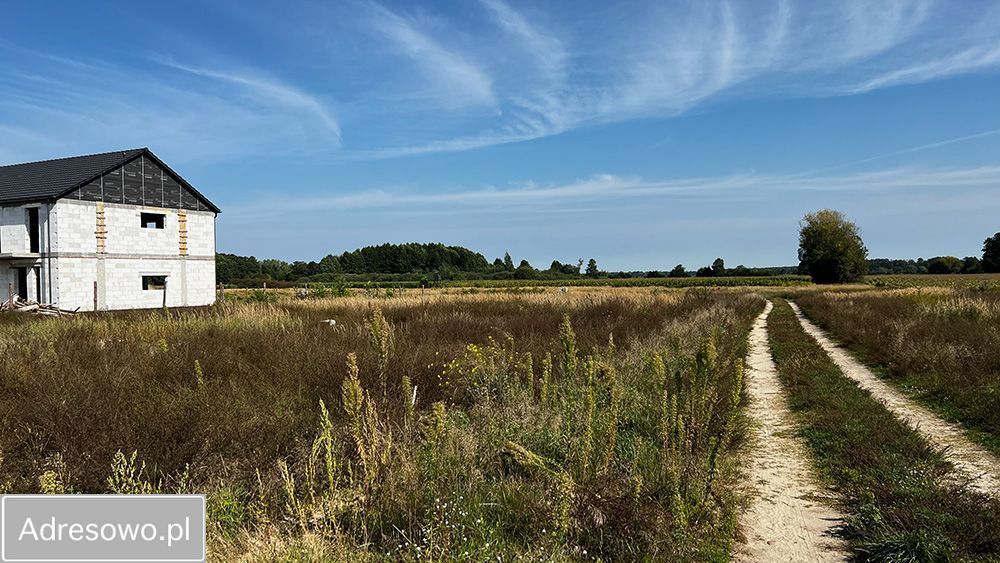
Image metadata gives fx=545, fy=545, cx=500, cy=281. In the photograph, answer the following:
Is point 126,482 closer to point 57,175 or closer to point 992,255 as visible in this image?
point 57,175

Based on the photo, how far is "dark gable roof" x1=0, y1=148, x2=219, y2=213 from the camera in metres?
26.7

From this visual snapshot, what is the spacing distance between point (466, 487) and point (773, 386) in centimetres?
784

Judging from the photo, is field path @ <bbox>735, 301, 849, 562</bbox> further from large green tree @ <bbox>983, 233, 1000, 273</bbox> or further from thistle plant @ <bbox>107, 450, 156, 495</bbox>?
large green tree @ <bbox>983, 233, 1000, 273</bbox>

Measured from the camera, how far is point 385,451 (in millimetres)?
3771

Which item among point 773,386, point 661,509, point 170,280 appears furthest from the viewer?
point 170,280

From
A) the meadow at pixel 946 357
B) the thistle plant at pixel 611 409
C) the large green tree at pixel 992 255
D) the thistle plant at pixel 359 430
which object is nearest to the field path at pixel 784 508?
the thistle plant at pixel 611 409

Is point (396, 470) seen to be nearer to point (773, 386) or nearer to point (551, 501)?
point (551, 501)

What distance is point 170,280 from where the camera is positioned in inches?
1194

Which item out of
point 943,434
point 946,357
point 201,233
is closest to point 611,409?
point 943,434

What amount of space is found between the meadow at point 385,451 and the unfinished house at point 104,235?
23.9m

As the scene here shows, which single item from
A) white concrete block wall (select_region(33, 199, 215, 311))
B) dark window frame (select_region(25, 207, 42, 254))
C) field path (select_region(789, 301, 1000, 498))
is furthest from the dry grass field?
dark window frame (select_region(25, 207, 42, 254))

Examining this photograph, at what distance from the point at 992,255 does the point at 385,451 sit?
10437 centimetres

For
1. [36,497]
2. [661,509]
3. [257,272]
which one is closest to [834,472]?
[661,509]

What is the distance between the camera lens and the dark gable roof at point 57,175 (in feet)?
87.6
